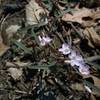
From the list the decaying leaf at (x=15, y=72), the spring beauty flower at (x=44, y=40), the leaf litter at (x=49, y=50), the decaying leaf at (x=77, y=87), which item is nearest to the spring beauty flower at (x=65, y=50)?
the leaf litter at (x=49, y=50)

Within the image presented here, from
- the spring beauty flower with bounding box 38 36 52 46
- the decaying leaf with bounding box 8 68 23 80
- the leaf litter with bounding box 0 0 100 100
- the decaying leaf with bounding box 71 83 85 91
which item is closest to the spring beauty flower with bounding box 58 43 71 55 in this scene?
the leaf litter with bounding box 0 0 100 100

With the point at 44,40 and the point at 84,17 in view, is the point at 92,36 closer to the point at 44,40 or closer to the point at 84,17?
the point at 84,17

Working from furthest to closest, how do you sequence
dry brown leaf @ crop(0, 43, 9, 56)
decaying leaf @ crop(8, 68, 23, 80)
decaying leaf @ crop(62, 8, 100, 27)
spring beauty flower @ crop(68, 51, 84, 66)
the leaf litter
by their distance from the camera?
decaying leaf @ crop(62, 8, 100, 27) → dry brown leaf @ crop(0, 43, 9, 56) → decaying leaf @ crop(8, 68, 23, 80) → the leaf litter → spring beauty flower @ crop(68, 51, 84, 66)

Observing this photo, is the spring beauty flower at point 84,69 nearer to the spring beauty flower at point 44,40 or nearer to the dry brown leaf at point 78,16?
the spring beauty flower at point 44,40

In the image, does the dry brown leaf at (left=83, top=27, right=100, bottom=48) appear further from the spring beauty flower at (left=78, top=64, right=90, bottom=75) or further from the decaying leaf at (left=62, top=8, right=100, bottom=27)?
the spring beauty flower at (left=78, top=64, right=90, bottom=75)

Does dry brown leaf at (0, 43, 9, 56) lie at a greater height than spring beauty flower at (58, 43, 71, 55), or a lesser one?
lesser

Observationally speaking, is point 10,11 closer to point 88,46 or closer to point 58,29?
point 58,29

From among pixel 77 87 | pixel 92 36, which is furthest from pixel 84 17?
pixel 77 87
